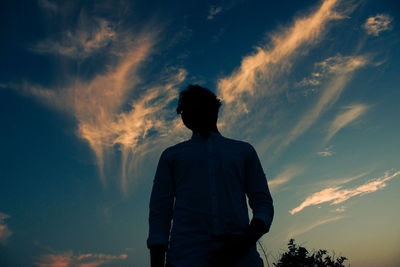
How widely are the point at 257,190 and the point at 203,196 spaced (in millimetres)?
580

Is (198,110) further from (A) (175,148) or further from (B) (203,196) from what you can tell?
(B) (203,196)

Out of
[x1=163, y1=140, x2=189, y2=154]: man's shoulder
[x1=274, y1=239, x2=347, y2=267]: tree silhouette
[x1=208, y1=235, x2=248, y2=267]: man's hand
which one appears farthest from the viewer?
[x1=274, y1=239, x2=347, y2=267]: tree silhouette

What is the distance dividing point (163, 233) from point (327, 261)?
3277 cm

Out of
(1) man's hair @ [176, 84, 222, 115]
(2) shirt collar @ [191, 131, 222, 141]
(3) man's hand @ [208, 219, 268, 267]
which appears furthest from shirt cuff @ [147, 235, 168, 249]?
(1) man's hair @ [176, 84, 222, 115]

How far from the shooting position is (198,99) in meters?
2.83

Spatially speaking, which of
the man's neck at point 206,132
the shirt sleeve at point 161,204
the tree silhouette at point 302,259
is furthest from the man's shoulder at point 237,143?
the tree silhouette at point 302,259

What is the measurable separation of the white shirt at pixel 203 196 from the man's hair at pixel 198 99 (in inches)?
14.7

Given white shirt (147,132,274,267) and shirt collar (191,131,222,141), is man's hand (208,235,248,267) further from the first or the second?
shirt collar (191,131,222,141)

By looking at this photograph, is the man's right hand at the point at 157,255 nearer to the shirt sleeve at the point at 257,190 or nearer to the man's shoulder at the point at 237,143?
the shirt sleeve at the point at 257,190

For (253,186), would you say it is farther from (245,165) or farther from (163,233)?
(163,233)

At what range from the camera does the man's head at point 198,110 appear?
2754mm

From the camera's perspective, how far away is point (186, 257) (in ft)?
6.32

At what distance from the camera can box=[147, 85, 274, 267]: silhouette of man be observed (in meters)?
1.94

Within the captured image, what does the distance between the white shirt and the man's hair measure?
37 centimetres
